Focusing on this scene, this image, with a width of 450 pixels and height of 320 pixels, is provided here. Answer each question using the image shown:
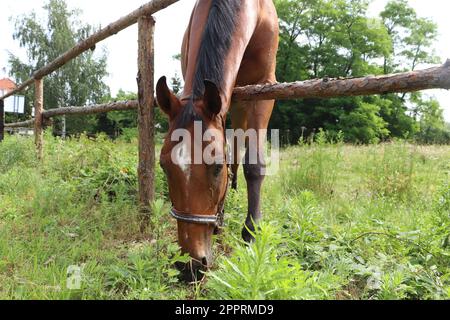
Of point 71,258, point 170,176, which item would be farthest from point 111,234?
point 170,176

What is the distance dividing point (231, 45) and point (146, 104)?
3.77 feet

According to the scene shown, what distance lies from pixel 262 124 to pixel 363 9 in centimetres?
3319

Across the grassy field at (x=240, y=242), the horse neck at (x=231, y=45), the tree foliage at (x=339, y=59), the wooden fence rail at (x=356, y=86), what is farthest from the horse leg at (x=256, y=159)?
the tree foliage at (x=339, y=59)

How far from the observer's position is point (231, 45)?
2189 millimetres

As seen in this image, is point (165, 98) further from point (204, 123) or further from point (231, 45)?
point (231, 45)

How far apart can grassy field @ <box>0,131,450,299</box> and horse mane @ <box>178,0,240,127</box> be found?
2.11ft

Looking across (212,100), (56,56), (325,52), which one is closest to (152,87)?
(212,100)

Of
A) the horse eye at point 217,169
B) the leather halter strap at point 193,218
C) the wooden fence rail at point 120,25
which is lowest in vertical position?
the leather halter strap at point 193,218

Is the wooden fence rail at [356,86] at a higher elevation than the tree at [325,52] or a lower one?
lower

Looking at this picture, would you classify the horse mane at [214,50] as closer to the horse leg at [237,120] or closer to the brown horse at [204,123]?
the brown horse at [204,123]

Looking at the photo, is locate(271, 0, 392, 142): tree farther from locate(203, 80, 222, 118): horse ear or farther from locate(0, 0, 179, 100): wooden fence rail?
locate(203, 80, 222, 118): horse ear

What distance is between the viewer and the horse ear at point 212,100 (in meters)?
1.76

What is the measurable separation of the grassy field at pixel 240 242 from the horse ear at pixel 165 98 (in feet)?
1.80

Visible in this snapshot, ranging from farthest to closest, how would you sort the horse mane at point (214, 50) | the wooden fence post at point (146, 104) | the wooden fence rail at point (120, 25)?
the wooden fence post at point (146, 104), the wooden fence rail at point (120, 25), the horse mane at point (214, 50)
